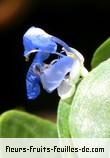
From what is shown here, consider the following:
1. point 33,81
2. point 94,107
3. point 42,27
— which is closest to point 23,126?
point 33,81

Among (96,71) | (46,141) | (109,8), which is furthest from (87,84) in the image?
(109,8)

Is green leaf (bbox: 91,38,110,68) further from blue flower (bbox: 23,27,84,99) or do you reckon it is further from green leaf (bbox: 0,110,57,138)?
green leaf (bbox: 0,110,57,138)

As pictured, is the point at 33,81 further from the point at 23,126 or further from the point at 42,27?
the point at 42,27

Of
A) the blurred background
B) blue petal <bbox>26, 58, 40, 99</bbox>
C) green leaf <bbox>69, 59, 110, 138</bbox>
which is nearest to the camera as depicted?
green leaf <bbox>69, 59, 110, 138</bbox>

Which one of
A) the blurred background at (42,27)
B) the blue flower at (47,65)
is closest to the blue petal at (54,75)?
the blue flower at (47,65)

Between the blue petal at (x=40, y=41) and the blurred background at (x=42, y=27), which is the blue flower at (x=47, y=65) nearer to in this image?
the blue petal at (x=40, y=41)

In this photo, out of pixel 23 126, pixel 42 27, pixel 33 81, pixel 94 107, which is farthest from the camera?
pixel 42 27

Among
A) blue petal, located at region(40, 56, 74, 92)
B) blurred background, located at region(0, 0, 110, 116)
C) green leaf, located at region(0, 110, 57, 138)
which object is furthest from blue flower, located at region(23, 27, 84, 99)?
blurred background, located at region(0, 0, 110, 116)

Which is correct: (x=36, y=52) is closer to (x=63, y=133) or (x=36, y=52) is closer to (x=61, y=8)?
(x=63, y=133)
